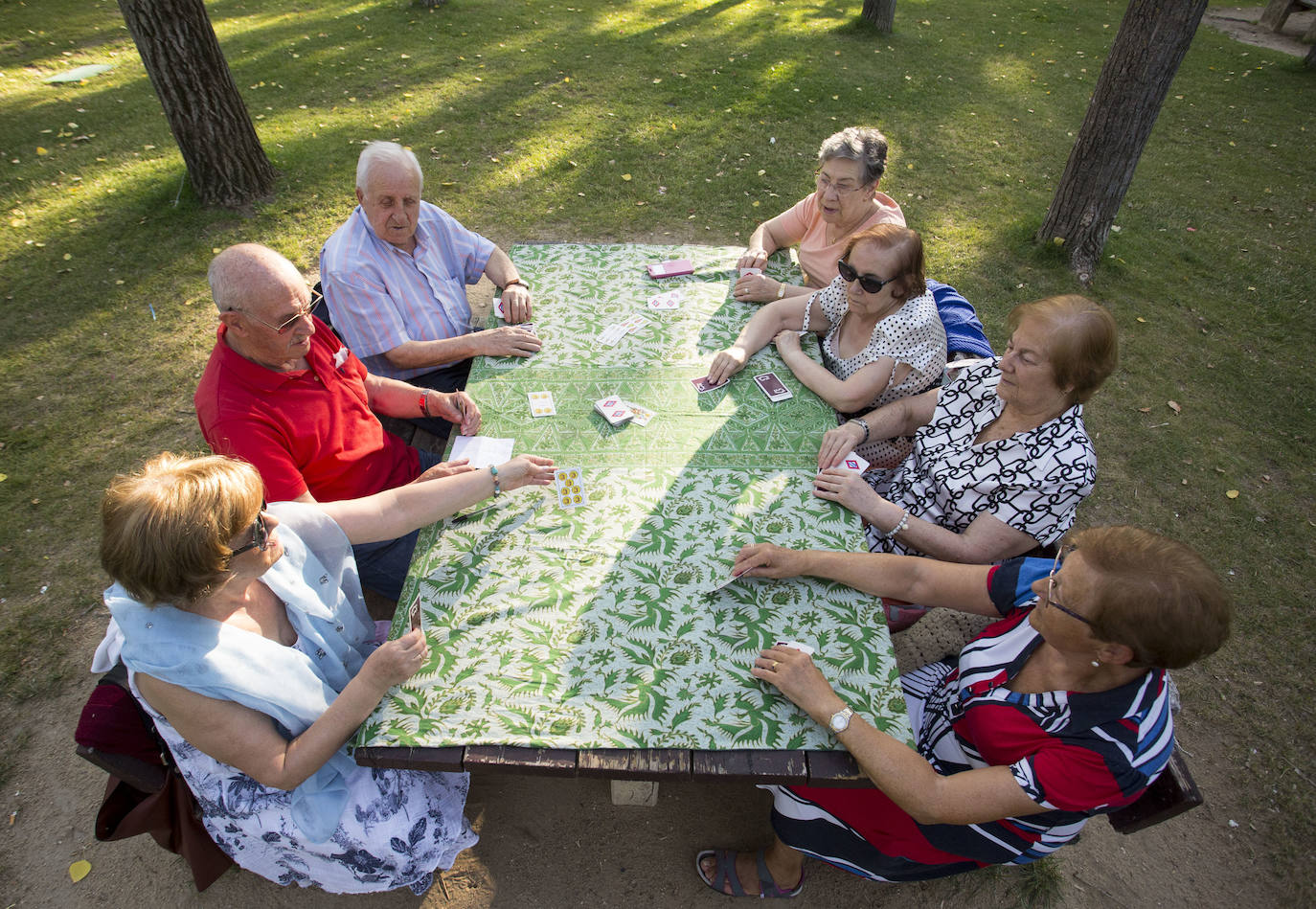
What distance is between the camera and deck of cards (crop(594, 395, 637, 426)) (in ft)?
10.2

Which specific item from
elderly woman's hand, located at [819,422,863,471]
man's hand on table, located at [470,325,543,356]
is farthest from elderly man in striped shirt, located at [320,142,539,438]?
elderly woman's hand, located at [819,422,863,471]

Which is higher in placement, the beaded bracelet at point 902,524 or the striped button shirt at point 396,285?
the striped button shirt at point 396,285

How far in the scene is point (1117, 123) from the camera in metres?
5.59

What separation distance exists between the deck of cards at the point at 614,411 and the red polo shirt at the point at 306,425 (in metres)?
1.08

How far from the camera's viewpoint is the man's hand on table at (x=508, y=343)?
348cm

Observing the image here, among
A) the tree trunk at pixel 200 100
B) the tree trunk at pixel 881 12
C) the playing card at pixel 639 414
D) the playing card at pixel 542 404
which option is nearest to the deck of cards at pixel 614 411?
the playing card at pixel 639 414

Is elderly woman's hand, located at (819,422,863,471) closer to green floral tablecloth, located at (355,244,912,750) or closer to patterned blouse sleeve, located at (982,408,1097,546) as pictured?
green floral tablecloth, located at (355,244,912,750)

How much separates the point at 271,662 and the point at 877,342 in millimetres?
2836

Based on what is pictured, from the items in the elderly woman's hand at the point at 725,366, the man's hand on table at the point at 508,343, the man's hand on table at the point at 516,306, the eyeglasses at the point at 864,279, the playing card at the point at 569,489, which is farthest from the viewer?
the man's hand on table at the point at 516,306

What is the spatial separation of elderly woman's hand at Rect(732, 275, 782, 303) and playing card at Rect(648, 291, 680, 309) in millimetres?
347

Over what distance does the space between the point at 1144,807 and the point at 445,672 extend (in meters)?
2.27

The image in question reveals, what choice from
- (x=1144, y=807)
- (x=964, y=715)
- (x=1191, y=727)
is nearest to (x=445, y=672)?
(x=964, y=715)

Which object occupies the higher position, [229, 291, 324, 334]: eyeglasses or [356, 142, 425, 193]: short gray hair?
[356, 142, 425, 193]: short gray hair

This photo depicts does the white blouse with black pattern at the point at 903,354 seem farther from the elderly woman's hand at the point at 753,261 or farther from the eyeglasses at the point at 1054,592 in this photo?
the eyeglasses at the point at 1054,592
